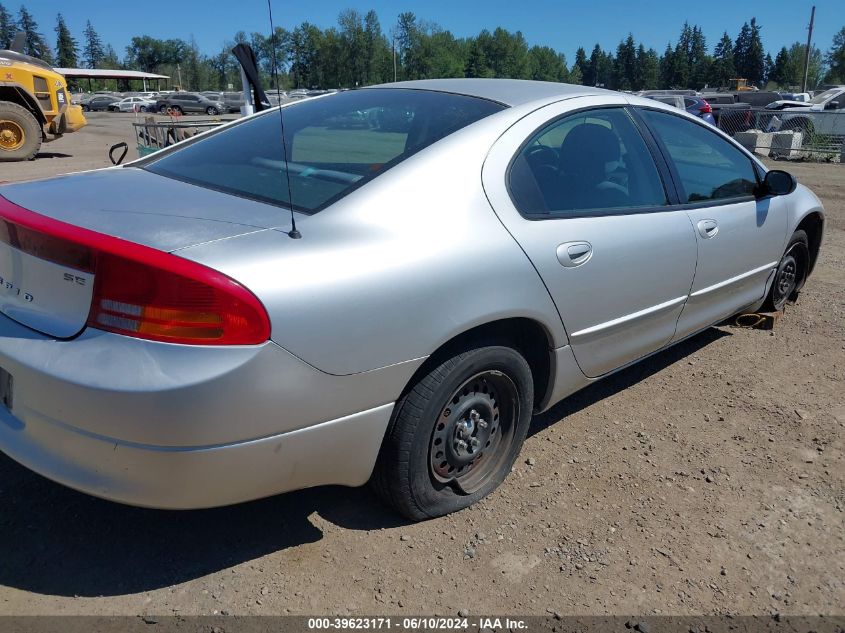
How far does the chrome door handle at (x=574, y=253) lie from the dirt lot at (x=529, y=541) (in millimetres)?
950

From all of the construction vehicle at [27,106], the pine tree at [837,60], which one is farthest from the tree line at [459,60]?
the construction vehicle at [27,106]

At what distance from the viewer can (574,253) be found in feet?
8.91

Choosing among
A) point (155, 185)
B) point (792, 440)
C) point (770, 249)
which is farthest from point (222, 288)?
point (770, 249)

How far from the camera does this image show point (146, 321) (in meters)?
1.87

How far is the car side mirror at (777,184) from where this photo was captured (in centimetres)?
399

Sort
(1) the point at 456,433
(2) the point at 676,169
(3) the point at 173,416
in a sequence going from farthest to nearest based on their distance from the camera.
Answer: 1. (2) the point at 676,169
2. (1) the point at 456,433
3. (3) the point at 173,416

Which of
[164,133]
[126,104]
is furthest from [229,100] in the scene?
[164,133]

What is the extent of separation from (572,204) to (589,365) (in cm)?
71

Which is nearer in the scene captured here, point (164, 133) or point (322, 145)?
point (322, 145)

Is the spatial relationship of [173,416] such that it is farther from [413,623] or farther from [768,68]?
[768,68]

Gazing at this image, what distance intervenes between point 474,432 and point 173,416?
119cm

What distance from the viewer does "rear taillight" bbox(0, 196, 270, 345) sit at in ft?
6.08

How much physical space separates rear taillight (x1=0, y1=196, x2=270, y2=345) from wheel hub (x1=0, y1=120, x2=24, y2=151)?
1531cm

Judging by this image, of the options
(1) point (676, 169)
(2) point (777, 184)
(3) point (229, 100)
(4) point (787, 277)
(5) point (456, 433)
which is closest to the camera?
(5) point (456, 433)
